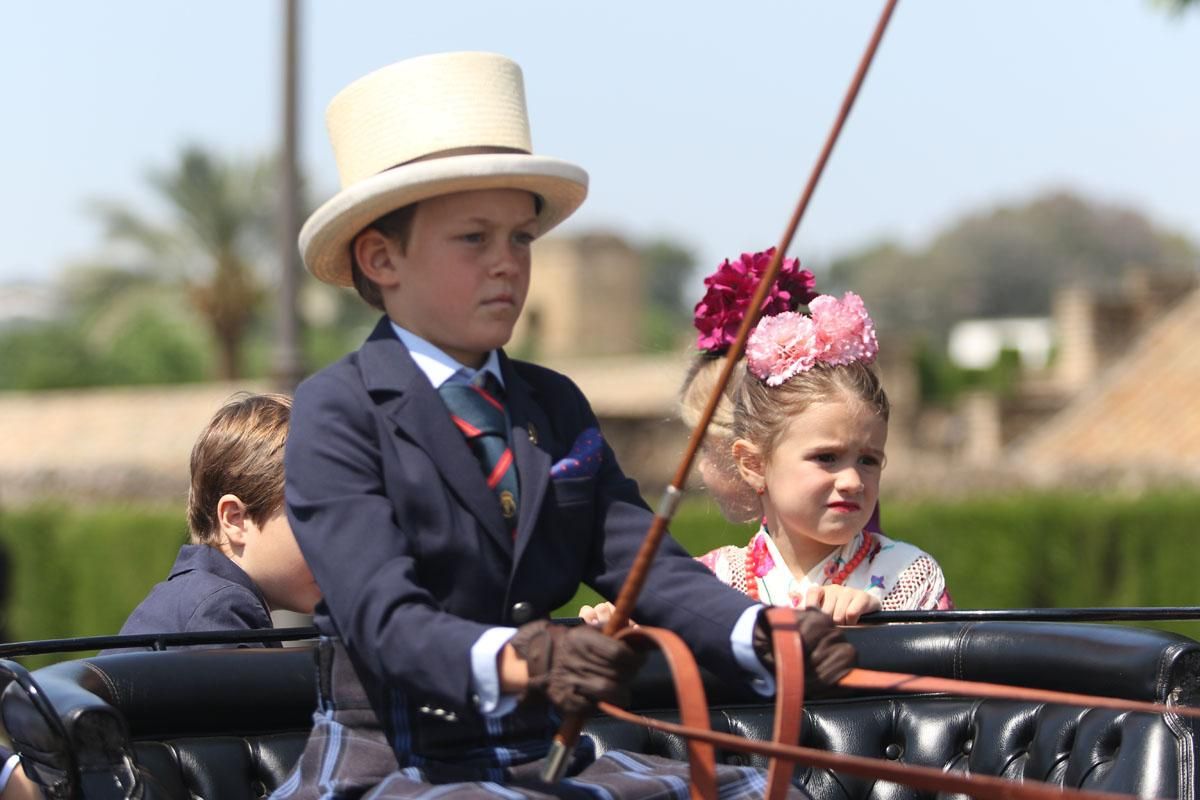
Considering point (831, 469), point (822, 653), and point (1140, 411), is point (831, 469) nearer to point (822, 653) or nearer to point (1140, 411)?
point (822, 653)

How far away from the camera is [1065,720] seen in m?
3.41

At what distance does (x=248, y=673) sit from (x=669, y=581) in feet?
2.88

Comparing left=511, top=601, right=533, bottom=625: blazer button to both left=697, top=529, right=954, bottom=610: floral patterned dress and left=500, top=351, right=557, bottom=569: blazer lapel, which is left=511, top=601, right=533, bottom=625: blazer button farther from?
left=697, top=529, right=954, bottom=610: floral patterned dress

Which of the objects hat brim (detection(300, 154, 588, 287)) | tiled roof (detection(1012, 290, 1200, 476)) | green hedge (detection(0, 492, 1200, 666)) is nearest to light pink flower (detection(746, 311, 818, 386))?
hat brim (detection(300, 154, 588, 287))

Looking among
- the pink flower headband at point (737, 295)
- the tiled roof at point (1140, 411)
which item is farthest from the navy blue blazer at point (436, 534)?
the tiled roof at point (1140, 411)

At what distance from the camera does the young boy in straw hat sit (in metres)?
2.84

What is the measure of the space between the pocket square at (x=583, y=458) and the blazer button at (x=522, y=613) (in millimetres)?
229

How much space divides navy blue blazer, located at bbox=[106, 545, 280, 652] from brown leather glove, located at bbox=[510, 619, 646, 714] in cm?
141

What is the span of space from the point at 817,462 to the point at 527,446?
1245 millimetres

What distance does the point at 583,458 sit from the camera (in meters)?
3.10

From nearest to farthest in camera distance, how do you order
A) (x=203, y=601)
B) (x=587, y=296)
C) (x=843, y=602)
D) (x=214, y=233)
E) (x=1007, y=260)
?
(x=843, y=602), (x=203, y=601), (x=214, y=233), (x=587, y=296), (x=1007, y=260)

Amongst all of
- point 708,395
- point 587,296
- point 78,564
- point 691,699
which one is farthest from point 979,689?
point 587,296

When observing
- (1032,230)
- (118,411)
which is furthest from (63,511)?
(1032,230)

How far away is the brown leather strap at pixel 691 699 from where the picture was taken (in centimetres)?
263
